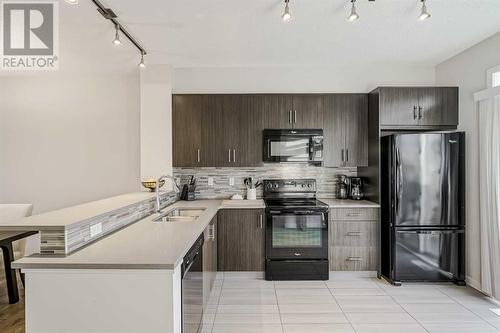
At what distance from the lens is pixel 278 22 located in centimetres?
282

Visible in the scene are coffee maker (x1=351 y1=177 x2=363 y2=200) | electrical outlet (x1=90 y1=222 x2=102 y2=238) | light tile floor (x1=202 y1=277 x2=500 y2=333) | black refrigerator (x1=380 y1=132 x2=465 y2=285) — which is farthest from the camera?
coffee maker (x1=351 y1=177 x2=363 y2=200)

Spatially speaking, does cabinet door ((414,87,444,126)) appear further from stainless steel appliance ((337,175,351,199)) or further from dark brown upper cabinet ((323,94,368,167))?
stainless steel appliance ((337,175,351,199))

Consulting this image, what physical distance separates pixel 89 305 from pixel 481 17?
364 centimetres

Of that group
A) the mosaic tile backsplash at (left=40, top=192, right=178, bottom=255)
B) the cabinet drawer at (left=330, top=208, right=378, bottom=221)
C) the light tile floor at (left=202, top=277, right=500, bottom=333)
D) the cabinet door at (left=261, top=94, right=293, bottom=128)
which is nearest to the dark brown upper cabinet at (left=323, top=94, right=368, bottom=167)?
the cabinet door at (left=261, top=94, right=293, bottom=128)

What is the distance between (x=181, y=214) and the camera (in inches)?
136

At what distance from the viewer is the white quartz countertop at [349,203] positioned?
368 cm

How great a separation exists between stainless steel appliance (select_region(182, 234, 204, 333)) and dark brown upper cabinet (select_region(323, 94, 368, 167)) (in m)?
2.25

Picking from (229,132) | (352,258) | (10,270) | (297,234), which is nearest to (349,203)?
(352,258)

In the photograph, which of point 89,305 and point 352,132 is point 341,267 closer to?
point 352,132

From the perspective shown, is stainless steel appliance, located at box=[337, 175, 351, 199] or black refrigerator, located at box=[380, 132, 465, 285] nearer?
black refrigerator, located at box=[380, 132, 465, 285]

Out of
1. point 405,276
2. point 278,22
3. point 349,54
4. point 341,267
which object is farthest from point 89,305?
point 349,54

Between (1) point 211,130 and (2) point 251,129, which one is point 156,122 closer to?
(1) point 211,130

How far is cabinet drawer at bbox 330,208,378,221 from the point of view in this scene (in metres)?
3.71

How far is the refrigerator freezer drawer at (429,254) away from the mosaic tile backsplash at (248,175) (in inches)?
42.4
